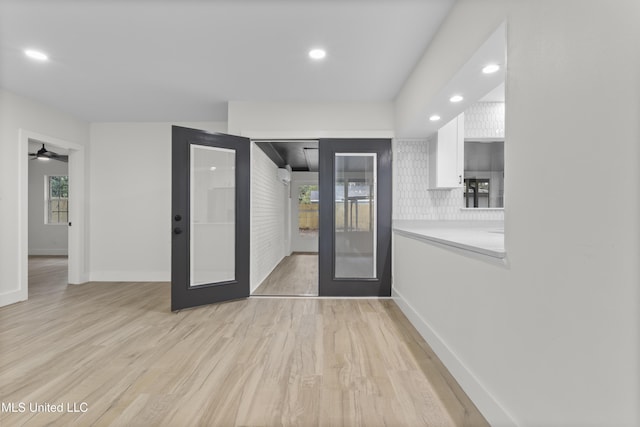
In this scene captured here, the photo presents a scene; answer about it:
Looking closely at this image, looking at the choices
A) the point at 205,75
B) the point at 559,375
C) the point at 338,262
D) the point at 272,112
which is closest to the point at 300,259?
the point at 338,262

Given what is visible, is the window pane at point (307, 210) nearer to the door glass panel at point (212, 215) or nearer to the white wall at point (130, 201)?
the white wall at point (130, 201)

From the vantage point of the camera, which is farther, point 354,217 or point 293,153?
point 293,153

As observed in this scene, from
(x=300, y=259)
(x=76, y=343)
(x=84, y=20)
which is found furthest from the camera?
(x=300, y=259)

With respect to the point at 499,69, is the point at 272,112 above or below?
above

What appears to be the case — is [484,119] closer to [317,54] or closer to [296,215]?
[317,54]

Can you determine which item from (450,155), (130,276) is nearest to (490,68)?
(450,155)

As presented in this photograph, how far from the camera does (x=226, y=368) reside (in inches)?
84.8

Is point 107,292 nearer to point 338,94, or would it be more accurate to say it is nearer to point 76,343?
point 76,343

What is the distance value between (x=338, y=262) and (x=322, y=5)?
2.81 meters

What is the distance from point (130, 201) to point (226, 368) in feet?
13.0

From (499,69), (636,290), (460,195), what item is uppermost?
(499,69)

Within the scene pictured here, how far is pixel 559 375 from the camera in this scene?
113 cm

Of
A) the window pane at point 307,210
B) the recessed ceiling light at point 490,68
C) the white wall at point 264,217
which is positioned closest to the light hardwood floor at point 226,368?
the white wall at point 264,217

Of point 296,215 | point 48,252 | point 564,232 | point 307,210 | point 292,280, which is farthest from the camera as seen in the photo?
point 307,210
